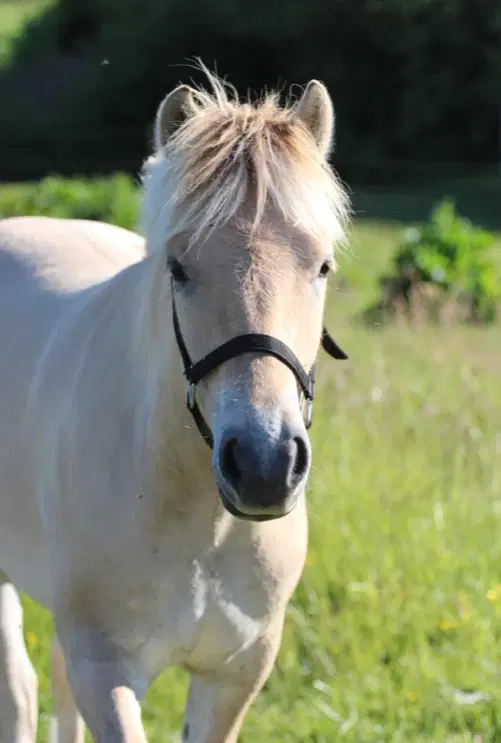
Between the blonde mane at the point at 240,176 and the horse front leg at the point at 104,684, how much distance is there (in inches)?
37.4

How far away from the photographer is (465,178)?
26.8 m

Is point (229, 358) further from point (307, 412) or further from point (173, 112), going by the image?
point (173, 112)

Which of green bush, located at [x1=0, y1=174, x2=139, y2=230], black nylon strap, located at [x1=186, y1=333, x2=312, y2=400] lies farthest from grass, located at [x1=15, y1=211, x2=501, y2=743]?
green bush, located at [x1=0, y1=174, x2=139, y2=230]

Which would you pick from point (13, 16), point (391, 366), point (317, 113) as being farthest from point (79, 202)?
point (13, 16)

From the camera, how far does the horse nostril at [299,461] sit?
2.14 m

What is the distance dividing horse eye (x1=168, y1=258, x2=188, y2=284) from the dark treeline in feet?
87.7

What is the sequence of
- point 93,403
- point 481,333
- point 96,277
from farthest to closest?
point 481,333 < point 96,277 < point 93,403

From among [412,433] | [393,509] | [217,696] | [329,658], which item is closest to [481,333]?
[412,433]

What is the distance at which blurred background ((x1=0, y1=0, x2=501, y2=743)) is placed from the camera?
12.9 feet

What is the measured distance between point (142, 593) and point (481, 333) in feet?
26.8

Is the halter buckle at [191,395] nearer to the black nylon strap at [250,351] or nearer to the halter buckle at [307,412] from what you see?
the black nylon strap at [250,351]

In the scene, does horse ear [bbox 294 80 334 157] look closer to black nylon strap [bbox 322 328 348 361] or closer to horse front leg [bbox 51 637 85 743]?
black nylon strap [bbox 322 328 348 361]

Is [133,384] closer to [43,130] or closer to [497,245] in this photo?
[497,245]

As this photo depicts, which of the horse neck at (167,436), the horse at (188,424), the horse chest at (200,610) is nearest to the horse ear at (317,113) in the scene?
the horse at (188,424)
